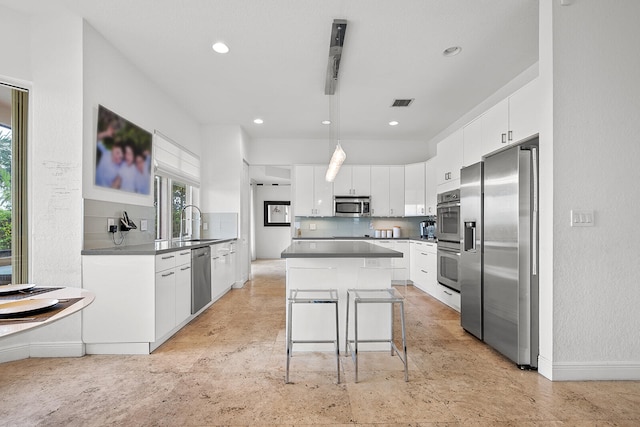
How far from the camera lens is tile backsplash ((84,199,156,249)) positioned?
285 cm

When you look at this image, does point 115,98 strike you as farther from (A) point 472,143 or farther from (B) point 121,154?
(A) point 472,143

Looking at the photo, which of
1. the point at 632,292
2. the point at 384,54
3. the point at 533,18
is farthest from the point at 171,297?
the point at 533,18

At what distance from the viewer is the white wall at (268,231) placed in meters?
10.6

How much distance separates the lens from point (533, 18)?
2.71 metres

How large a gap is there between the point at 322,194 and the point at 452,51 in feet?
11.5

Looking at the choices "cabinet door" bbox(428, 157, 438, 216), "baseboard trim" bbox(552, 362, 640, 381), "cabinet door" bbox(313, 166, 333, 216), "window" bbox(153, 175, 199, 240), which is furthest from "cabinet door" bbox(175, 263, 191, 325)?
"cabinet door" bbox(428, 157, 438, 216)

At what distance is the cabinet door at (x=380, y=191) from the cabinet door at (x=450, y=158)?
65.4 inches

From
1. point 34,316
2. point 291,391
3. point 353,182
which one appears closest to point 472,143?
point 353,182

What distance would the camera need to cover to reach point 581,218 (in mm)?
2334

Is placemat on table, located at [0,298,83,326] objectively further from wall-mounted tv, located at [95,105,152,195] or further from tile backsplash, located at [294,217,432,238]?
tile backsplash, located at [294,217,432,238]

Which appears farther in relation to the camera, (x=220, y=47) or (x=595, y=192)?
(x=220, y=47)

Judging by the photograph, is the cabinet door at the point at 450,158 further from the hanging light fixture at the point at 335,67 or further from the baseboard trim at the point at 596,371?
the baseboard trim at the point at 596,371

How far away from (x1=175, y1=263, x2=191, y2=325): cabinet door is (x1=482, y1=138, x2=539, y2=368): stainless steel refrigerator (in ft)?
9.68

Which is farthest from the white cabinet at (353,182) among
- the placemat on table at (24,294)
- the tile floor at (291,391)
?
the placemat on table at (24,294)
